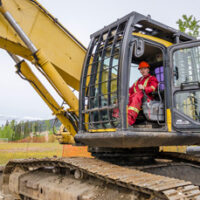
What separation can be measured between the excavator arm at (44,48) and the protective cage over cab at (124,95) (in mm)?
768

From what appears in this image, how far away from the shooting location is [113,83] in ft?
13.6

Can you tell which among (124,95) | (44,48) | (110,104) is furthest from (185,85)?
(44,48)

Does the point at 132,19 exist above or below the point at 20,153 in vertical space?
above

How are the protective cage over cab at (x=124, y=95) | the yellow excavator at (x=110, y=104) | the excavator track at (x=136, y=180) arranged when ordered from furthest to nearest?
the protective cage over cab at (x=124, y=95) → the yellow excavator at (x=110, y=104) → the excavator track at (x=136, y=180)

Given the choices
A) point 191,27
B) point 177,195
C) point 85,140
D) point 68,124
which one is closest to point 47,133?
point 191,27

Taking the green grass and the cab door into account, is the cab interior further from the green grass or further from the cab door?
the green grass

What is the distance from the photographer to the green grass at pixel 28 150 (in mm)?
12680

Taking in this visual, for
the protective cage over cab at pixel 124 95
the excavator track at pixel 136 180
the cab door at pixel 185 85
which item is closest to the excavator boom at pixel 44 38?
the protective cage over cab at pixel 124 95

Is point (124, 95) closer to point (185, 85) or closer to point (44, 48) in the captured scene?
point (185, 85)

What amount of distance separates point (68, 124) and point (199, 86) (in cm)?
262

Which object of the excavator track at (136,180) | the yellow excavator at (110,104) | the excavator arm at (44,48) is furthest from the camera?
the excavator arm at (44,48)

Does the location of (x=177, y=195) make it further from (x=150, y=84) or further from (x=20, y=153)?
(x=20, y=153)

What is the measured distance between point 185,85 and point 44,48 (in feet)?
8.91

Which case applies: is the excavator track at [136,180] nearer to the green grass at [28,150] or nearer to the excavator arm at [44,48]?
the excavator arm at [44,48]
